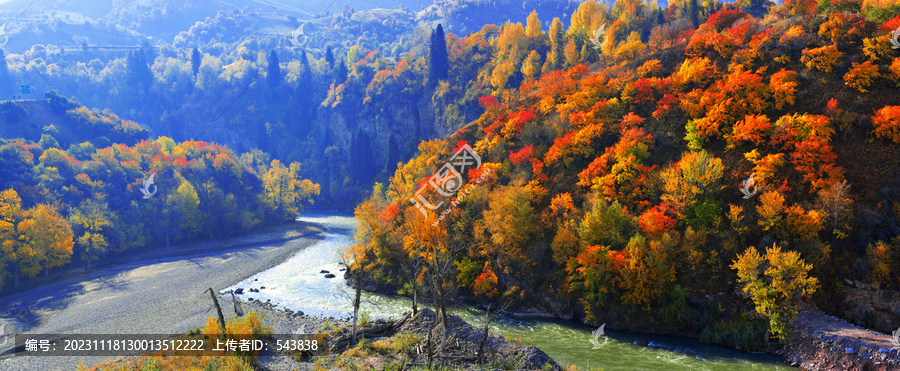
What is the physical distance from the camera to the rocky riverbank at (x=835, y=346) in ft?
76.5

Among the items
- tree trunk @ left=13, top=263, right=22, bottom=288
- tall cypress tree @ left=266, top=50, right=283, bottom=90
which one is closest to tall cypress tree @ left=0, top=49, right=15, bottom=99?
tall cypress tree @ left=266, top=50, right=283, bottom=90

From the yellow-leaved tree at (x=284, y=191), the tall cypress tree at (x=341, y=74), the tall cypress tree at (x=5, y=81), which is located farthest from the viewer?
the tall cypress tree at (x=341, y=74)

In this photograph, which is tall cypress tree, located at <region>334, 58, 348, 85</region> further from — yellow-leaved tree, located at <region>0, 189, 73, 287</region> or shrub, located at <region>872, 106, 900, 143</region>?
shrub, located at <region>872, 106, 900, 143</region>

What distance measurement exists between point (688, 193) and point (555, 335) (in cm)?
1698

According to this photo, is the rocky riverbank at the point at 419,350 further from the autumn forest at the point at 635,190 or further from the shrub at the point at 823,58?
the shrub at the point at 823,58

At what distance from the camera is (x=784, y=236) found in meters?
30.8

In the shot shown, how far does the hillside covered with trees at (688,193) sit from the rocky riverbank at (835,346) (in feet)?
4.42

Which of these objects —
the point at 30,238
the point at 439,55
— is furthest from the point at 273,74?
the point at 30,238

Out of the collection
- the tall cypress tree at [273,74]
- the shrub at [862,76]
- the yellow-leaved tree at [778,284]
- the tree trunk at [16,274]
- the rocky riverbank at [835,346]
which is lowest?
the tree trunk at [16,274]

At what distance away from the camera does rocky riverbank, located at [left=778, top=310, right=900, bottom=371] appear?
918 inches

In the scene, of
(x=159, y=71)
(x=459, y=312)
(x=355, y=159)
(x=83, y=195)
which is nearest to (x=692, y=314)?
(x=459, y=312)

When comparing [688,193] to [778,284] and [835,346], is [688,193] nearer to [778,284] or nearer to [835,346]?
[778,284]

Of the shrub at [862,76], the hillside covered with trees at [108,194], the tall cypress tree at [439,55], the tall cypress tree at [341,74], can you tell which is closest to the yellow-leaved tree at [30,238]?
the hillside covered with trees at [108,194]

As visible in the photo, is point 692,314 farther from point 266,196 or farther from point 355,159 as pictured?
point 355,159
